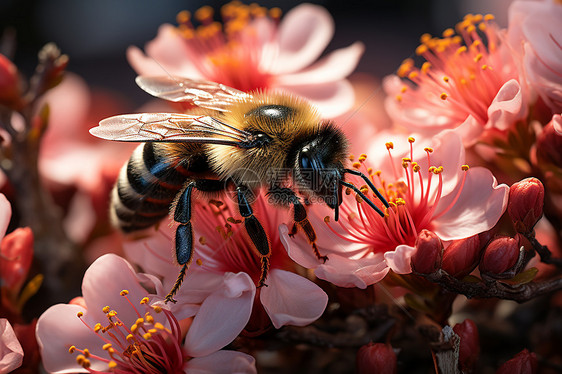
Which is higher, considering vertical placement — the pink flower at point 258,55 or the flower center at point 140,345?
the pink flower at point 258,55

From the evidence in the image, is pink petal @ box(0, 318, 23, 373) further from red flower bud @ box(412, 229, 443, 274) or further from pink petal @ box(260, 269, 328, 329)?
red flower bud @ box(412, 229, 443, 274)

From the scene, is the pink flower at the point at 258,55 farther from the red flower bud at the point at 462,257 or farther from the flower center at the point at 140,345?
the flower center at the point at 140,345

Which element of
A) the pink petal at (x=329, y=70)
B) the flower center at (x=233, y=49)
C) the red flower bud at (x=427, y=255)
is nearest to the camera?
the red flower bud at (x=427, y=255)

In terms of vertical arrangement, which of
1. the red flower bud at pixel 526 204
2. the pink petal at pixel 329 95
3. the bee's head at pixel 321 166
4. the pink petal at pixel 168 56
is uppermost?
the pink petal at pixel 168 56

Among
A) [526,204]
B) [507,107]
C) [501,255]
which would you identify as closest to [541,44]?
[507,107]

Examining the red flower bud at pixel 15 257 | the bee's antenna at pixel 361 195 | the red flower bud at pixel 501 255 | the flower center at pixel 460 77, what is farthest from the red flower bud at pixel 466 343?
the red flower bud at pixel 15 257

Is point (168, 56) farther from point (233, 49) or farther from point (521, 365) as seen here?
point (521, 365)

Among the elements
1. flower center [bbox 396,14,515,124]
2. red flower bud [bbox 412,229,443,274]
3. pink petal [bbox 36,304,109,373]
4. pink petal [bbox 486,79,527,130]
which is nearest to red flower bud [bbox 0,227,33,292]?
pink petal [bbox 36,304,109,373]
